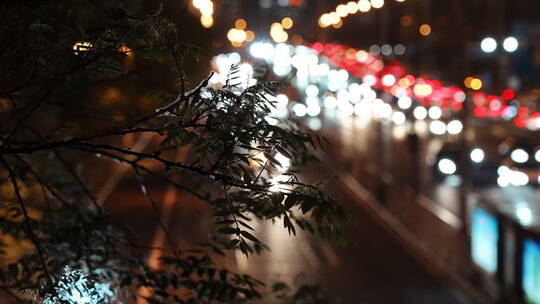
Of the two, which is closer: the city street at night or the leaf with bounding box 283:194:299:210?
the leaf with bounding box 283:194:299:210

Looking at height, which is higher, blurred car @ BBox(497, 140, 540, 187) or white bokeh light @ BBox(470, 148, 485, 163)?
white bokeh light @ BBox(470, 148, 485, 163)

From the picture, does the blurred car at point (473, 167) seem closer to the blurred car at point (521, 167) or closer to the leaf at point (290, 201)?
the blurred car at point (521, 167)

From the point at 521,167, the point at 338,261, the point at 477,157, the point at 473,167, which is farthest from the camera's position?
the point at 477,157

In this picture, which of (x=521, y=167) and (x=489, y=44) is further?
(x=521, y=167)

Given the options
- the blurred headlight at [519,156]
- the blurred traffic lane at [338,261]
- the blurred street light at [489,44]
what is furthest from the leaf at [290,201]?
the blurred headlight at [519,156]

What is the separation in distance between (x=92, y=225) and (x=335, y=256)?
15.7 m

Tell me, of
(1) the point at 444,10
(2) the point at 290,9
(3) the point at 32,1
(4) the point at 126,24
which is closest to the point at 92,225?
(4) the point at 126,24

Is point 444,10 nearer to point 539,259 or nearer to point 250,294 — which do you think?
point 539,259

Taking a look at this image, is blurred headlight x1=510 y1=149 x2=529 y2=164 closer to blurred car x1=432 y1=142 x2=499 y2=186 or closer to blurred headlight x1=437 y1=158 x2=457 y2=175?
blurred car x1=432 y1=142 x2=499 y2=186

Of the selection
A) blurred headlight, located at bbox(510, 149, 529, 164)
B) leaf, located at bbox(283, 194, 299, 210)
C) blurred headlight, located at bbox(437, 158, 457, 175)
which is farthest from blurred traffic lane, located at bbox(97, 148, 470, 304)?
leaf, located at bbox(283, 194, 299, 210)

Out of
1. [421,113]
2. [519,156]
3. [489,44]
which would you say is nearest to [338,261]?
[489,44]

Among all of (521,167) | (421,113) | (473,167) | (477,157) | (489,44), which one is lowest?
(489,44)

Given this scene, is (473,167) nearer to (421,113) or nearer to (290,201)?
(421,113)

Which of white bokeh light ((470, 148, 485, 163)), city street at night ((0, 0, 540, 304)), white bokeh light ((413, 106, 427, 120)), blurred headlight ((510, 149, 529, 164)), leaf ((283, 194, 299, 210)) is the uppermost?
white bokeh light ((413, 106, 427, 120))
